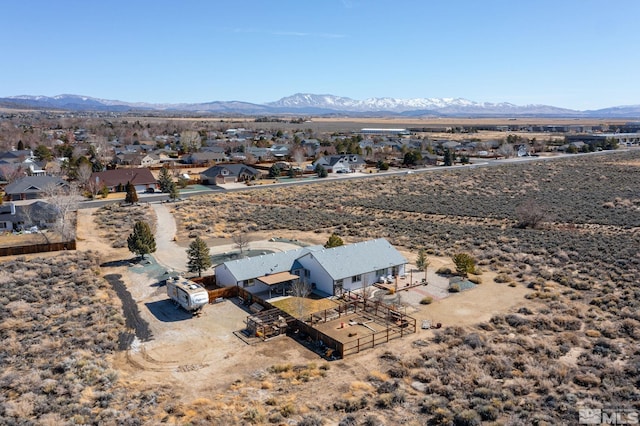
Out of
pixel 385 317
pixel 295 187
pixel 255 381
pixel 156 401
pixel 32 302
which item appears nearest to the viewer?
pixel 156 401

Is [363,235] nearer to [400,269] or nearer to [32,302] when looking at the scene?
[400,269]

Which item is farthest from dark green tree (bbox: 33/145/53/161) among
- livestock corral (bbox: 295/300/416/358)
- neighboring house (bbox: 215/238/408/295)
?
livestock corral (bbox: 295/300/416/358)

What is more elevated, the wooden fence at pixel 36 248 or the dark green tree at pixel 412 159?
the dark green tree at pixel 412 159

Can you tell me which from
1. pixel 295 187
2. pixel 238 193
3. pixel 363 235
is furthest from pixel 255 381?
pixel 295 187

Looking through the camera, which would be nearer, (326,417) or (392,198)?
(326,417)

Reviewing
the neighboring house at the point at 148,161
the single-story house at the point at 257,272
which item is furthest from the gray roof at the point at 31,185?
the single-story house at the point at 257,272

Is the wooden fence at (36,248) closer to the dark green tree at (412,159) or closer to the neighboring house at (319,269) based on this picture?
the neighboring house at (319,269)

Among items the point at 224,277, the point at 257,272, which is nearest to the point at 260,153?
the point at 224,277
